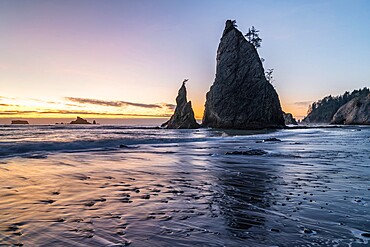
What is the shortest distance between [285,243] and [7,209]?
16.1ft

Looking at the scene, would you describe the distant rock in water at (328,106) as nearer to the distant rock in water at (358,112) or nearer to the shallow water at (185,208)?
the distant rock in water at (358,112)

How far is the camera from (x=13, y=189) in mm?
6754

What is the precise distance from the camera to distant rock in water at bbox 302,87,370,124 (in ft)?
557

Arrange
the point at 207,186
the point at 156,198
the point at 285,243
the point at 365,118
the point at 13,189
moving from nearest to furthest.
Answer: the point at 285,243, the point at 156,198, the point at 13,189, the point at 207,186, the point at 365,118

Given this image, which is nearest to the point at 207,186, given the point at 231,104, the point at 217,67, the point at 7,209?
the point at 7,209

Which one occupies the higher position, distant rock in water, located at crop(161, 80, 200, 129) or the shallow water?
distant rock in water, located at crop(161, 80, 200, 129)

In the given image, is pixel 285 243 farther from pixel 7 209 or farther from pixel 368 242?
pixel 7 209

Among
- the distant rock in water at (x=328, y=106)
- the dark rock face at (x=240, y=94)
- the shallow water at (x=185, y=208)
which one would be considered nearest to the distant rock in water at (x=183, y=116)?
the dark rock face at (x=240, y=94)

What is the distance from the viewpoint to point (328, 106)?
Result: 179500mm

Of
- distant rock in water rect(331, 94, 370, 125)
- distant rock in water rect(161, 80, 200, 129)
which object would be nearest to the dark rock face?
distant rock in water rect(161, 80, 200, 129)

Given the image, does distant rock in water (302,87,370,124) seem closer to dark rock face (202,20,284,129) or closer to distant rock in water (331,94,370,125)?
distant rock in water (331,94,370,125)

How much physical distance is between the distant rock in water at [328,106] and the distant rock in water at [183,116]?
129 metres

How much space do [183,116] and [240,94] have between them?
17192mm

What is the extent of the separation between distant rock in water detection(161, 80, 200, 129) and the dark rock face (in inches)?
326
